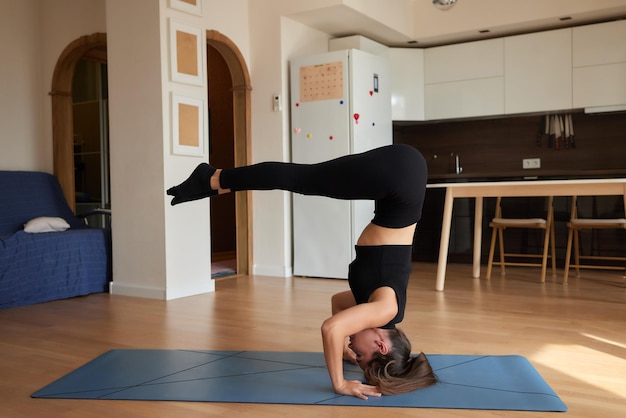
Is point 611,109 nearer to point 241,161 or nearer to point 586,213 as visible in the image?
point 586,213

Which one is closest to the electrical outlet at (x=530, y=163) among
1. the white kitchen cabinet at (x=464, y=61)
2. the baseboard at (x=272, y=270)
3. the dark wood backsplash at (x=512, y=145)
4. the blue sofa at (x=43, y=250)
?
the dark wood backsplash at (x=512, y=145)

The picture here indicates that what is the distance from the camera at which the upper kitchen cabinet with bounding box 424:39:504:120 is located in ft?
20.8

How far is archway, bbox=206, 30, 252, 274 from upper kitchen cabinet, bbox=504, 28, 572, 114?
259 cm

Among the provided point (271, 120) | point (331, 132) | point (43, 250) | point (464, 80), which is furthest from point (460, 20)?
point (43, 250)

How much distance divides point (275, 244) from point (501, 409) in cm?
380

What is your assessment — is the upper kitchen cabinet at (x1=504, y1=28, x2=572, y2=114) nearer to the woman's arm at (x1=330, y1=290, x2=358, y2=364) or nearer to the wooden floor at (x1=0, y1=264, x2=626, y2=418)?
the wooden floor at (x1=0, y1=264, x2=626, y2=418)

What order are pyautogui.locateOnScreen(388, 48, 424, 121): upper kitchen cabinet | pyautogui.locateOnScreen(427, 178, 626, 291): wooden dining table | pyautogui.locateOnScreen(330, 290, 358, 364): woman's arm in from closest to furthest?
pyautogui.locateOnScreen(330, 290, 358, 364): woman's arm
pyautogui.locateOnScreen(427, 178, 626, 291): wooden dining table
pyautogui.locateOnScreen(388, 48, 424, 121): upper kitchen cabinet

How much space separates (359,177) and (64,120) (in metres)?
4.41

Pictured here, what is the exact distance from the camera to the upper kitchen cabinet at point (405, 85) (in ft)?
21.7

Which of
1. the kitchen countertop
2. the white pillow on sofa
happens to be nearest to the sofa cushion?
the white pillow on sofa

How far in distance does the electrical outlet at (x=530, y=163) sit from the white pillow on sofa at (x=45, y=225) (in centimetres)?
446

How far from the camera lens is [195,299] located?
445 cm

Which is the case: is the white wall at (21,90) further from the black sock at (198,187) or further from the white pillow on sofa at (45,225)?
the black sock at (198,187)

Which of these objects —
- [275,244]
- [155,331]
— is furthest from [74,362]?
[275,244]
